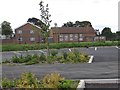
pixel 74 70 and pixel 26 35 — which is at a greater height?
pixel 26 35

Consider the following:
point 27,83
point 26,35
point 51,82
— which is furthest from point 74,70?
point 26,35

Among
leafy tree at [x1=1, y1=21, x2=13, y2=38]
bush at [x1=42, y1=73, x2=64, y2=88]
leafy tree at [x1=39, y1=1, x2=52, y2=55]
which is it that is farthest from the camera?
leafy tree at [x1=1, y1=21, x2=13, y2=38]

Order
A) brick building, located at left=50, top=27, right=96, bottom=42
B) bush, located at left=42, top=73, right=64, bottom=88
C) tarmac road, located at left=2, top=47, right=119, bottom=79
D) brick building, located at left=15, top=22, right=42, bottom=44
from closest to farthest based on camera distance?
1. bush, located at left=42, top=73, right=64, bottom=88
2. tarmac road, located at left=2, top=47, right=119, bottom=79
3. brick building, located at left=15, top=22, right=42, bottom=44
4. brick building, located at left=50, top=27, right=96, bottom=42

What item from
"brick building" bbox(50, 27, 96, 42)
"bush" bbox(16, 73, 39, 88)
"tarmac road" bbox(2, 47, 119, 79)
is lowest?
"tarmac road" bbox(2, 47, 119, 79)

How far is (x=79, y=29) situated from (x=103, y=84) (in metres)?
87.1

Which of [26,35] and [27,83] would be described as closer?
[27,83]

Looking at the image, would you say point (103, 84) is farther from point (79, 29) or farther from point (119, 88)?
point (79, 29)

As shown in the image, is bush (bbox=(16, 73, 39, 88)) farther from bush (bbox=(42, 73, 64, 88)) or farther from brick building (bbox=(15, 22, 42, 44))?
brick building (bbox=(15, 22, 42, 44))

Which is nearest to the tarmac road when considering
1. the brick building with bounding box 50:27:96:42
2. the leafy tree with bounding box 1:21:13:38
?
the leafy tree with bounding box 1:21:13:38

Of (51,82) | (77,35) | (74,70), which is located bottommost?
(74,70)

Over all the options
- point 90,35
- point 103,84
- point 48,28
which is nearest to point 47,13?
point 48,28

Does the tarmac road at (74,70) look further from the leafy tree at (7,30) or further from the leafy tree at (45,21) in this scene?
→ the leafy tree at (7,30)

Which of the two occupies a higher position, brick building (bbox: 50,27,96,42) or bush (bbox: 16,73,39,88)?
brick building (bbox: 50,27,96,42)

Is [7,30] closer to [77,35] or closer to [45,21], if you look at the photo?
[77,35]
